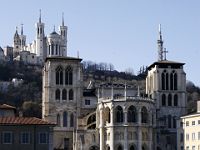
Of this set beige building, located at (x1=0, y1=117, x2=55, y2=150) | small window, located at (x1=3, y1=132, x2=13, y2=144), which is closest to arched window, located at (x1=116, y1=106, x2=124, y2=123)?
beige building, located at (x1=0, y1=117, x2=55, y2=150)

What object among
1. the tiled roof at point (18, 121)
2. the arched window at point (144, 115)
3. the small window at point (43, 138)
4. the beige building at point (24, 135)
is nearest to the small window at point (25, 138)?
the beige building at point (24, 135)

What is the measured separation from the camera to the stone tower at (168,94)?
125 metres

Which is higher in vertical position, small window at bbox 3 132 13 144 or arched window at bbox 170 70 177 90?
arched window at bbox 170 70 177 90

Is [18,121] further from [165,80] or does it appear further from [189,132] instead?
[165,80]

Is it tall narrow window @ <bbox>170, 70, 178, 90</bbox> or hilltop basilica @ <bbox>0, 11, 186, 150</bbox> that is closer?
hilltop basilica @ <bbox>0, 11, 186, 150</bbox>

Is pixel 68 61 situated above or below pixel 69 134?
above

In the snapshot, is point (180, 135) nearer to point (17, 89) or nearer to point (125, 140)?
point (125, 140)

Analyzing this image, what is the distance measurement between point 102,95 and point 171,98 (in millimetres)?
12918

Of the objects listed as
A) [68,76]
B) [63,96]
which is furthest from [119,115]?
[68,76]

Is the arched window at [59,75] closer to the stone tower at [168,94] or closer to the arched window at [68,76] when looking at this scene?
the arched window at [68,76]

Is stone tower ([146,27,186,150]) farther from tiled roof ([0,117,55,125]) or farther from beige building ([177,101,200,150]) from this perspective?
tiled roof ([0,117,55,125])

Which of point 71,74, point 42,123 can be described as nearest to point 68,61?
point 71,74

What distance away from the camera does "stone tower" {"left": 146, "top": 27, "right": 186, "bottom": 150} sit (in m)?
125

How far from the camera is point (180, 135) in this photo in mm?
121062
